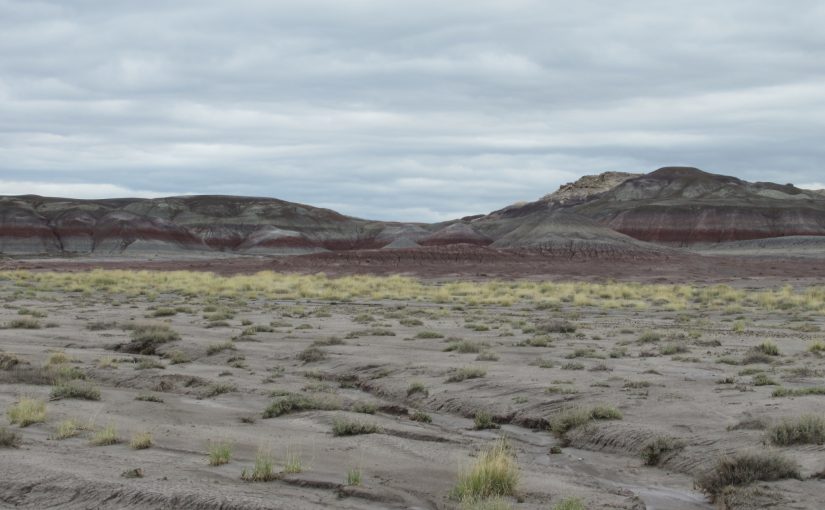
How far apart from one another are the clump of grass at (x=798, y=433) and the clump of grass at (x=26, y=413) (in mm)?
8786

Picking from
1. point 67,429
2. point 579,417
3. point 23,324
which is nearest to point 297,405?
point 67,429

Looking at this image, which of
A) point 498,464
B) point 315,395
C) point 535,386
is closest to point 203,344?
point 315,395

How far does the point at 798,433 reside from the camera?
10445mm

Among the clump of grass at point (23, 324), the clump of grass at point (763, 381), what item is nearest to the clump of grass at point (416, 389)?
the clump of grass at point (763, 381)

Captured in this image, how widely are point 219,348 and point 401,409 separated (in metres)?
7.49

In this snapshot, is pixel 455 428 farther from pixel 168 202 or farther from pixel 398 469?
pixel 168 202

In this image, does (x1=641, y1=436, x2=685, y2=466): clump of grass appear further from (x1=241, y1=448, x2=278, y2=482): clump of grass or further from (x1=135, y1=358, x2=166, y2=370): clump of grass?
(x1=135, y1=358, x2=166, y2=370): clump of grass

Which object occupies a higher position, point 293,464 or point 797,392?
point 797,392

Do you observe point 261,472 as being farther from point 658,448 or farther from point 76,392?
point 76,392

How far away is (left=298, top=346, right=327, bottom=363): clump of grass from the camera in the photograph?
19.1m

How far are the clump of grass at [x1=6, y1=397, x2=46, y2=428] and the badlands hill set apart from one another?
302 ft

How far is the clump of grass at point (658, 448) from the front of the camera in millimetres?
10852

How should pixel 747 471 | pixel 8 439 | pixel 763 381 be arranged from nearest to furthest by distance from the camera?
pixel 747 471 → pixel 8 439 → pixel 763 381

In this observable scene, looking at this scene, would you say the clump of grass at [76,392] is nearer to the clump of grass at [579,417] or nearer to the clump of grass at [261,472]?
the clump of grass at [261,472]
